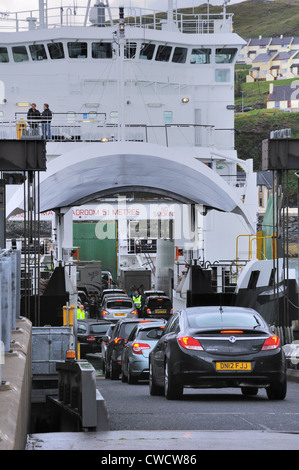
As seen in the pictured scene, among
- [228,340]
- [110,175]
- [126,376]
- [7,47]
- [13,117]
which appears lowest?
[126,376]

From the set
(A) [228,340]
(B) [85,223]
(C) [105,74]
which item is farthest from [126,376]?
(B) [85,223]

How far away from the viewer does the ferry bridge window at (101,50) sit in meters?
46.7

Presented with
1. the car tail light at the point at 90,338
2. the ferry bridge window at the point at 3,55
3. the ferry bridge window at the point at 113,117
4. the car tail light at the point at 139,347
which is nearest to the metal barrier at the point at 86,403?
the car tail light at the point at 139,347

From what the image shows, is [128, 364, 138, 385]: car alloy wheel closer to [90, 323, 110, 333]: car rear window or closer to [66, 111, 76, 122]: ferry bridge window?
[90, 323, 110, 333]: car rear window

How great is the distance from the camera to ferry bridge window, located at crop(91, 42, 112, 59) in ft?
153

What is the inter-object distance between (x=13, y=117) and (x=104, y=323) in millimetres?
16907

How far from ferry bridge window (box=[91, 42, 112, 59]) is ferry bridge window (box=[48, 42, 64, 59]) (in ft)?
4.80

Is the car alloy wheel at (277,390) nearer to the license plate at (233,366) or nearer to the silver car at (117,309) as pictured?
the license plate at (233,366)

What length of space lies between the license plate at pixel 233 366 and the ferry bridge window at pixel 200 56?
36.6m

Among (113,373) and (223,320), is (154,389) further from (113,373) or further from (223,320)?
(113,373)

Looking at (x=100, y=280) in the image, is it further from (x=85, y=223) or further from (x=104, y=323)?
(x=104, y=323)

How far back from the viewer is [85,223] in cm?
5822

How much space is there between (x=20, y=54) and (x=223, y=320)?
3586 cm

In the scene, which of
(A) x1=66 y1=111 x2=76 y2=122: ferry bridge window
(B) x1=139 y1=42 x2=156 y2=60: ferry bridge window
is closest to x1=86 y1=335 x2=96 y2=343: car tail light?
(A) x1=66 y1=111 x2=76 y2=122: ferry bridge window
